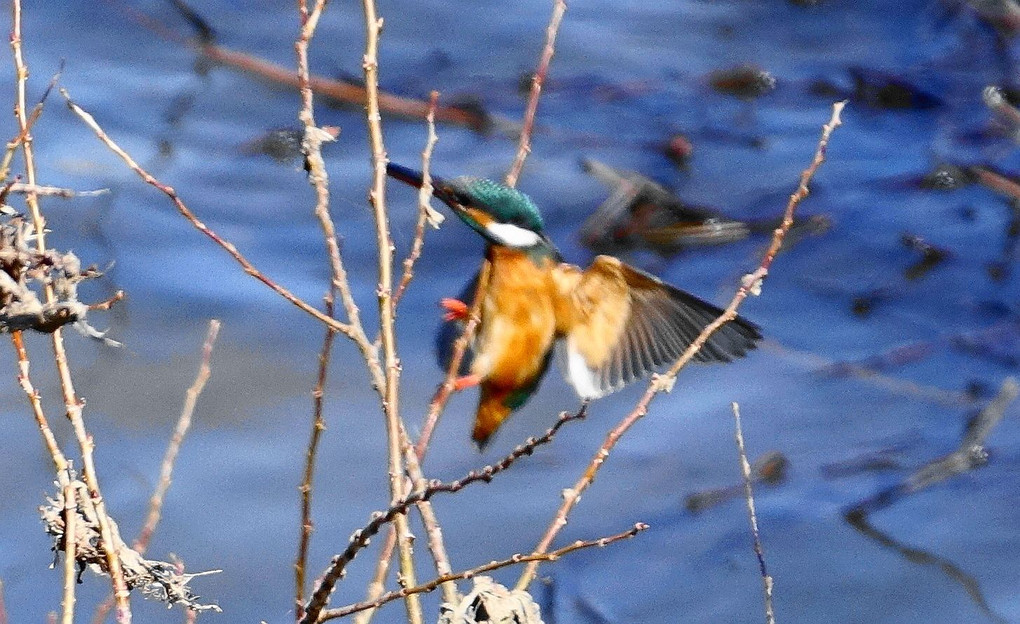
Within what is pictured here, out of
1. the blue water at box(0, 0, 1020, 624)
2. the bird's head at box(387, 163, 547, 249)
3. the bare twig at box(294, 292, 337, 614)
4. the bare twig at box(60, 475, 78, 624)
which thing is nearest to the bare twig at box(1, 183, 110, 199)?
the bare twig at box(60, 475, 78, 624)

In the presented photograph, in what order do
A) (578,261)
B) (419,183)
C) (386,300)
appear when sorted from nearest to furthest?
(386,300) → (419,183) → (578,261)

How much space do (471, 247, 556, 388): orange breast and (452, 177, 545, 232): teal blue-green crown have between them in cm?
10

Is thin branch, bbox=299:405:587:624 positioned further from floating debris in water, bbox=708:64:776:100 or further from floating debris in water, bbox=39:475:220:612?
floating debris in water, bbox=708:64:776:100

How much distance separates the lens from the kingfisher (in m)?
2.52

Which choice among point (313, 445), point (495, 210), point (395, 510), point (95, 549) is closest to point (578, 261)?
point (495, 210)

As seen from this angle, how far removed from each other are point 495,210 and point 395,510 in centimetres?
108

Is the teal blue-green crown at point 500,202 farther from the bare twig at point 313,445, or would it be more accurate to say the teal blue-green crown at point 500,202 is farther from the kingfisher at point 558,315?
the bare twig at point 313,445

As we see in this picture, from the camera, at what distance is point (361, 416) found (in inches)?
163

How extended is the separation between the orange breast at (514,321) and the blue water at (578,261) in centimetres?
90

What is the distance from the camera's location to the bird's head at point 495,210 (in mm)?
2502

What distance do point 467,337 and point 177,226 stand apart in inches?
109

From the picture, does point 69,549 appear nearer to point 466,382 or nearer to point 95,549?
point 95,549

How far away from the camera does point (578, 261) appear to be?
181 inches

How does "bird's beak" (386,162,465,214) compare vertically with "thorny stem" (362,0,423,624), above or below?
above
